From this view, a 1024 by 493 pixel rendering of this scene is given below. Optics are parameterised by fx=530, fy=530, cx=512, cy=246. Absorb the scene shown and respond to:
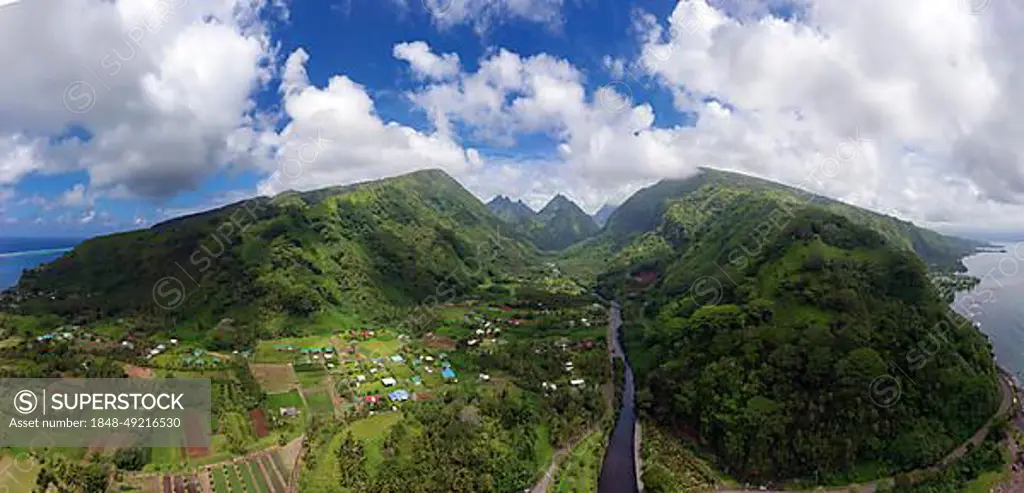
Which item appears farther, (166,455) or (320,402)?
(320,402)

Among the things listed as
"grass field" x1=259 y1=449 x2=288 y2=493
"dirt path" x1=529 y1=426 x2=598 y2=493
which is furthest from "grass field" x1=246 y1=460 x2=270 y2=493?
"dirt path" x1=529 y1=426 x2=598 y2=493

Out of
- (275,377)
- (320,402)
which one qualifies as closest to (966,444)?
(320,402)

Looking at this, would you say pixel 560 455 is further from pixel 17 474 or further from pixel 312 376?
pixel 17 474

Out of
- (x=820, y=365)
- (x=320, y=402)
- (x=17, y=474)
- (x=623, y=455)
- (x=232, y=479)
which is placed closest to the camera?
(x=17, y=474)

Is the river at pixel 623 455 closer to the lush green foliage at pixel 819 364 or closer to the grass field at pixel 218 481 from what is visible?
the lush green foliage at pixel 819 364

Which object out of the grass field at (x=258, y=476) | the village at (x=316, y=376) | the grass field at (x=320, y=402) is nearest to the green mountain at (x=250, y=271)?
the village at (x=316, y=376)

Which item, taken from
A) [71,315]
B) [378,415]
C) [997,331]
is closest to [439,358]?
[378,415]

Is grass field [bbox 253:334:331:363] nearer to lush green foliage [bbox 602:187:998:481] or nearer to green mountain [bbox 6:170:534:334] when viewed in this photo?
green mountain [bbox 6:170:534:334]

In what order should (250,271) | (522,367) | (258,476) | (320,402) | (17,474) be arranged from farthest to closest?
(250,271) → (522,367) → (320,402) → (258,476) → (17,474)
